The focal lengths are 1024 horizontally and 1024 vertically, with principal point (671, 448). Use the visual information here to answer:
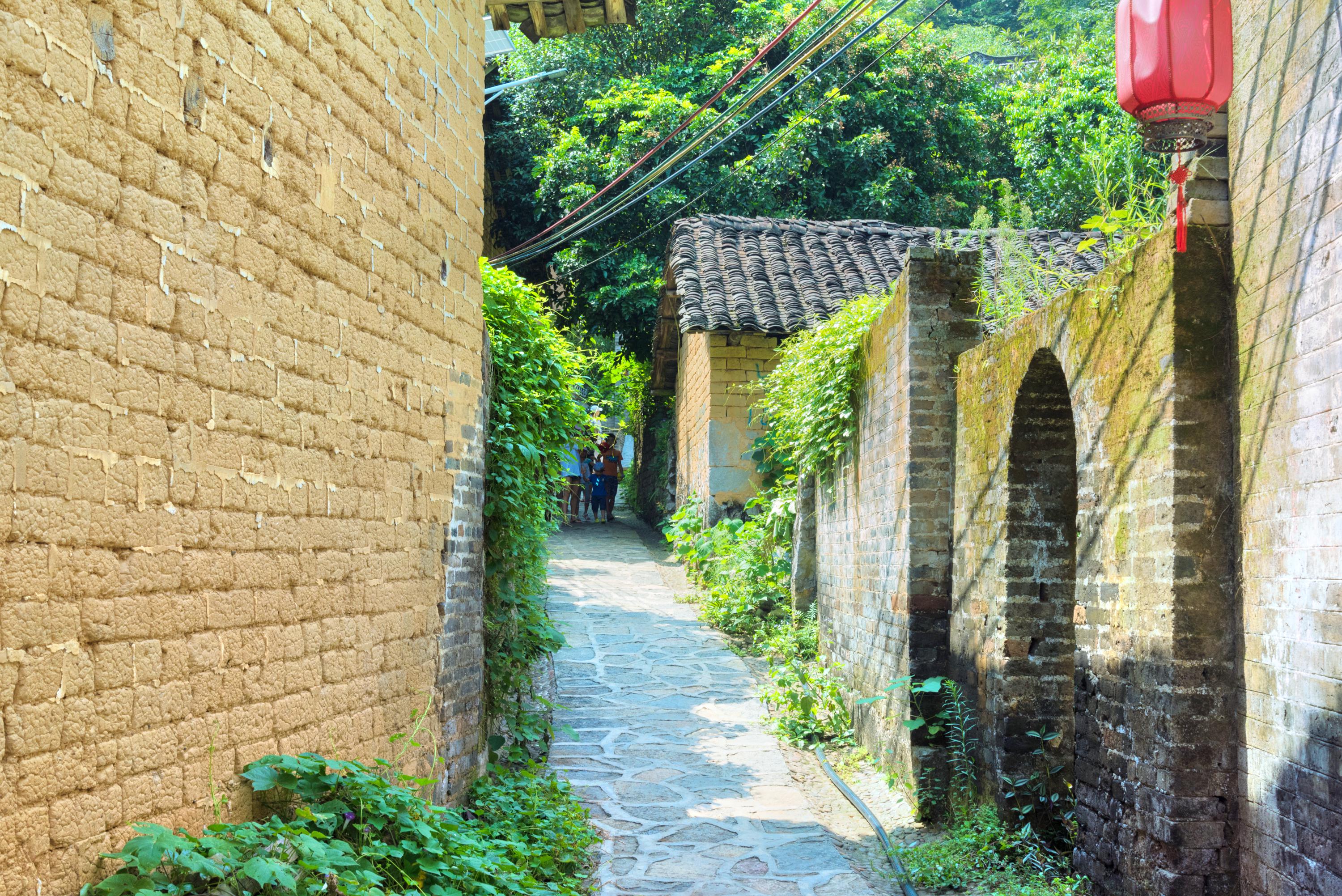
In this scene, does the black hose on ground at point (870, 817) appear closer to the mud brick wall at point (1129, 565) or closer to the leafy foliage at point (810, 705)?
the leafy foliage at point (810, 705)

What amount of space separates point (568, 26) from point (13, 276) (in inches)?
235

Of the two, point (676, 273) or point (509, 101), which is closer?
point (676, 273)

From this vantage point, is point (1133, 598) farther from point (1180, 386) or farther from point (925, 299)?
point (925, 299)

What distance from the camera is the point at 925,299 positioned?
638 cm

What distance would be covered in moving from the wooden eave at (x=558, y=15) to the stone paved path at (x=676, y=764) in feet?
16.9

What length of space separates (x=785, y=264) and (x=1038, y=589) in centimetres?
863

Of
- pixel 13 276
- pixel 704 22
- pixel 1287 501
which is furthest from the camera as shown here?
pixel 704 22

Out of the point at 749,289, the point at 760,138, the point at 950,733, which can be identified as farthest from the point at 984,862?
the point at 760,138

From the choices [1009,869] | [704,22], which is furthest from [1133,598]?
[704,22]

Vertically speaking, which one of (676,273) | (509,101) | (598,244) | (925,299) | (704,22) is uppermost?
(704,22)

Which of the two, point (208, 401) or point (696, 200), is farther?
point (696, 200)

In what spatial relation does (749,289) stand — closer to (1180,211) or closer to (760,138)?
(760,138)

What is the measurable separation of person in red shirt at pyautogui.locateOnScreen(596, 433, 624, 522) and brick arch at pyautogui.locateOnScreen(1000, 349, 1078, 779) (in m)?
14.2

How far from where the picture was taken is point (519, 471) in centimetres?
595
